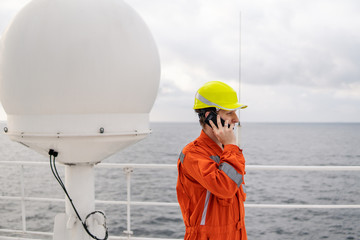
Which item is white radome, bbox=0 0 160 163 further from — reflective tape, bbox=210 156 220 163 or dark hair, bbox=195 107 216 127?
reflective tape, bbox=210 156 220 163

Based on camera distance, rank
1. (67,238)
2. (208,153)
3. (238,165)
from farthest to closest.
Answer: (67,238), (208,153), (238,165)

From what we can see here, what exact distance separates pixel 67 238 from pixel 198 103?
1.22m

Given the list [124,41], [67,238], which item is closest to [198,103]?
[124,41]

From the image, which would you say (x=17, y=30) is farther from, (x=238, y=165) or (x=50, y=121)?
(x=238, y=165)

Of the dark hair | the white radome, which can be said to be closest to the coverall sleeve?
the dark hair

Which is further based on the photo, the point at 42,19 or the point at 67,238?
the point at 67,238

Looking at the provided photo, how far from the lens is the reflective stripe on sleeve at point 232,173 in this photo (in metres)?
1.49

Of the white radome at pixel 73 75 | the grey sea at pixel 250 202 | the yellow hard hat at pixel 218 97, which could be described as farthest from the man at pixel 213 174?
the grey sea at pixel 250 202

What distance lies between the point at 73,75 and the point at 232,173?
37.8 inches

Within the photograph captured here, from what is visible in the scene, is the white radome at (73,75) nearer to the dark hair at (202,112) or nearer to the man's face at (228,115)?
the dark hair at (202,112)

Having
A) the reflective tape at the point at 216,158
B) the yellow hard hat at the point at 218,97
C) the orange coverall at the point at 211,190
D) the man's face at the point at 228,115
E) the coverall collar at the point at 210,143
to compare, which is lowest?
the orange coverall at the point at 211,190

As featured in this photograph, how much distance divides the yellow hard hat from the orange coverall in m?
0.18

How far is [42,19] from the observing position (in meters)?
1.72

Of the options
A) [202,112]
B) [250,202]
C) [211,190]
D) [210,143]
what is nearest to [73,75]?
[202,112]
